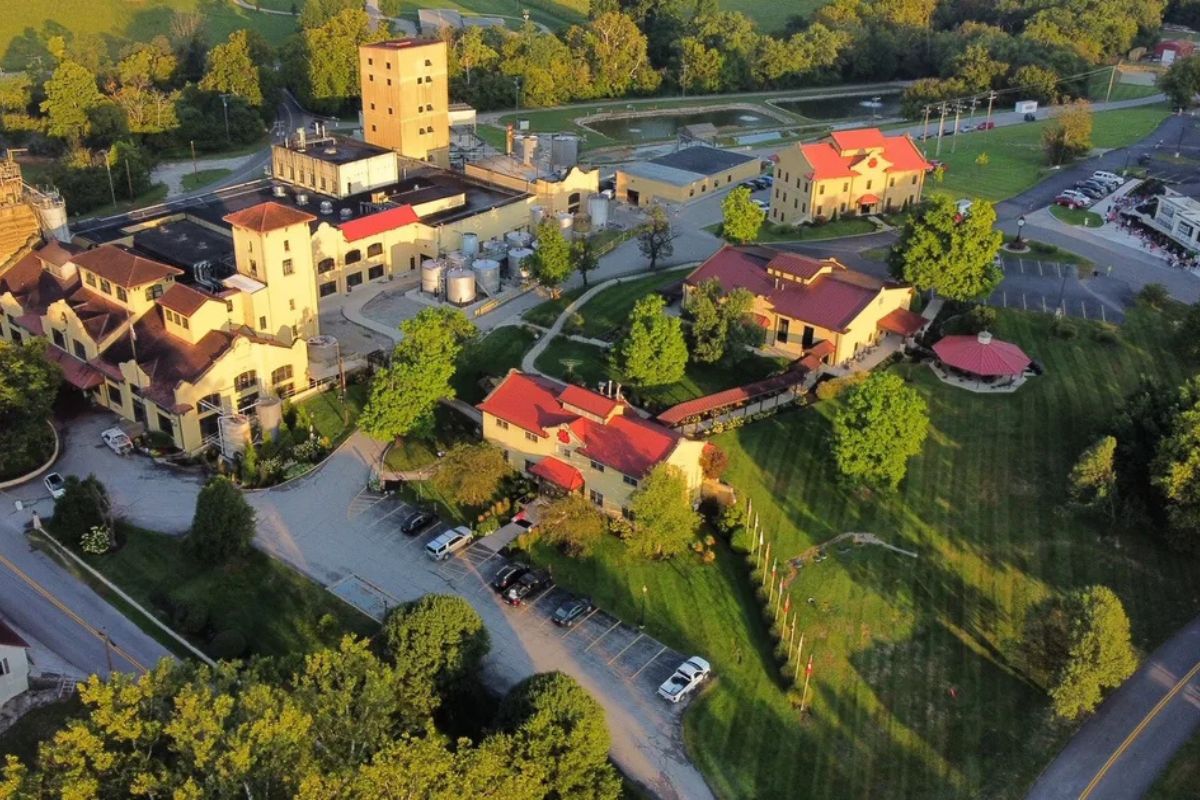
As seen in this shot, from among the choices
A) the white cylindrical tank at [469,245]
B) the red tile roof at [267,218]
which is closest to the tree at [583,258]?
the white cylindrical tank at [469,245]

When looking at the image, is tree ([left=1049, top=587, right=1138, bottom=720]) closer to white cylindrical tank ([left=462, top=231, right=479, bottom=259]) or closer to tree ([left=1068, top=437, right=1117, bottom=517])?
tree ([left=1068, top=437, right=1117, bottom=517])

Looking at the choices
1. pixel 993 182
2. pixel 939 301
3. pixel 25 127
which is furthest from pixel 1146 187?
pixel 25 127

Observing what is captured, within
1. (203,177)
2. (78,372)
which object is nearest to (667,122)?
(203,177)

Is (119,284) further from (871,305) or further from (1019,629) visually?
(1019,629)

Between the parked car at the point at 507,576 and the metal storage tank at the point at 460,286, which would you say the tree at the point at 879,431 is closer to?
the parked car at the point at 507,576

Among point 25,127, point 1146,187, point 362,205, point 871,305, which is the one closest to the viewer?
point 871,305
